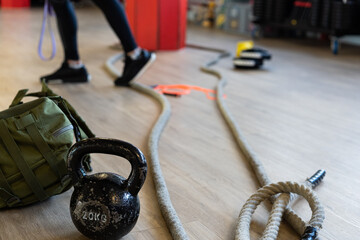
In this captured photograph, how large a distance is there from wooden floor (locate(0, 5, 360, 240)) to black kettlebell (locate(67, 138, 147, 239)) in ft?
0.30

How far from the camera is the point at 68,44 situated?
265cm

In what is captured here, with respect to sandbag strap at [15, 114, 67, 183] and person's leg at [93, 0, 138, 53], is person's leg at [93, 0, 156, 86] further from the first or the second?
sandbag strap at [15, 114, 67, 183]

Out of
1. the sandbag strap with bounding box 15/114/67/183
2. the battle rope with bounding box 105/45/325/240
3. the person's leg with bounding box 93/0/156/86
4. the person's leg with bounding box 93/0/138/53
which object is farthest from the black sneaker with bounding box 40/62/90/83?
the sandbag strap with bounding box 15/114/67/183

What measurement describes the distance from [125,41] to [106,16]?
0.17 m

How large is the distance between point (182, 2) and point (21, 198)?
2.79 metres

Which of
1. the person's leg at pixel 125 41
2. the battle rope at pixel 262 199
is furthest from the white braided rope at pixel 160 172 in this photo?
the person's leg at pixel 125 41

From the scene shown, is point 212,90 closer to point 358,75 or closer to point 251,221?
point 358,75

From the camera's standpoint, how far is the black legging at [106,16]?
2504 mm

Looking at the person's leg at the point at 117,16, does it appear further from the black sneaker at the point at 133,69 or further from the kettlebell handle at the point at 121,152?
the kettlebell handle at the point at 121,152

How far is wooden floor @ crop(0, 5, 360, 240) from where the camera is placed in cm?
130

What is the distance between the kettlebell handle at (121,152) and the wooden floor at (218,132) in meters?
0.17

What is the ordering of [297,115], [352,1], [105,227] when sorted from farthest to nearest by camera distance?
[352,1], [297,115], [105,227]

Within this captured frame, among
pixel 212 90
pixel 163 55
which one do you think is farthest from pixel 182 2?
pixel 212 90

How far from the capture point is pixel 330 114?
231 cm
